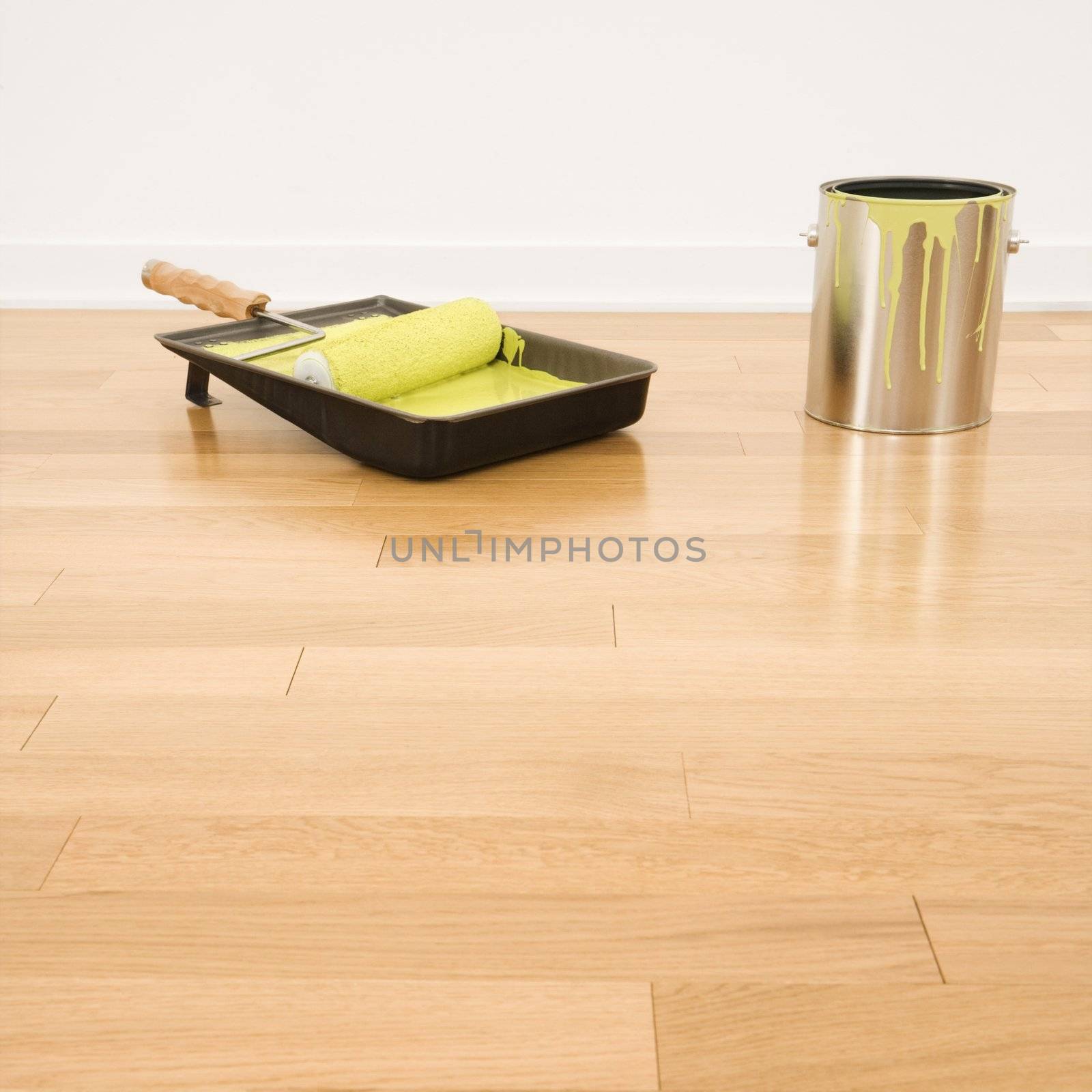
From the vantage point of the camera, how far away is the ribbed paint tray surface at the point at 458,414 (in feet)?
3.84

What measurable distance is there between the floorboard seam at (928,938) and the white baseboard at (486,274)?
1.49 metres

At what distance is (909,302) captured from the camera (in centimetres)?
128

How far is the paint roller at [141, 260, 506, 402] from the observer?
4.02 feet

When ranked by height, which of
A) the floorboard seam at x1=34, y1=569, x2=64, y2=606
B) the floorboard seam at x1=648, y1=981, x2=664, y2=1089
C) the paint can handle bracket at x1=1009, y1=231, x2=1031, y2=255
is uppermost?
the paint can handle bracket at x1=1009, y1=231, x2=1031, y2=255

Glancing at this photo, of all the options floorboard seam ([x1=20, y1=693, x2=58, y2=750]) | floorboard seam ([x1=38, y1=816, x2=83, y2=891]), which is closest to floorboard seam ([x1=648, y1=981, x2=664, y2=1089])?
floorboard seam ([x1=38, y1=816, x2=83, y2=891])

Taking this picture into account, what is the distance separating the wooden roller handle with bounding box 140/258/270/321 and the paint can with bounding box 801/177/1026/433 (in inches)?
24.5

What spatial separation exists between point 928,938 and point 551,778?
0.23m

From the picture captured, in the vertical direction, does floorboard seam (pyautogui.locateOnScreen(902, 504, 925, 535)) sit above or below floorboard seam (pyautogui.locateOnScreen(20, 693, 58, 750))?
above

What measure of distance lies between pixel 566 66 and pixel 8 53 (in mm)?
879

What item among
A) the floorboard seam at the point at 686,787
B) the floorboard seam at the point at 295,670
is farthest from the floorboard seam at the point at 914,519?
the floorboard seam at the point at 295,670

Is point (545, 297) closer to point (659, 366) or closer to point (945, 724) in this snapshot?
point (659, 366)

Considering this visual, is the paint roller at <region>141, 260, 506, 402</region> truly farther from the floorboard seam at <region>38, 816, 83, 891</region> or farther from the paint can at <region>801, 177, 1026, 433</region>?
the floorboard seam at <region>38, 816, 83, 891</region>

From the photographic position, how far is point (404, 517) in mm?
1147

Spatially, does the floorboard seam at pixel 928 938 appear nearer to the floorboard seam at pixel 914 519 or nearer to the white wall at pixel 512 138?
the floorboard seam at pixel 914 519
